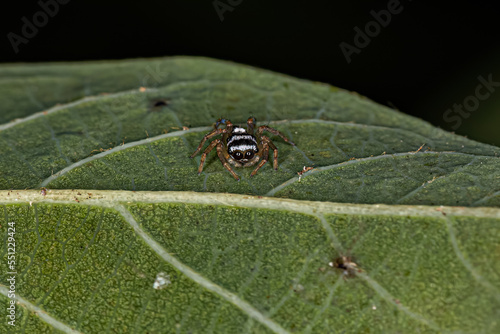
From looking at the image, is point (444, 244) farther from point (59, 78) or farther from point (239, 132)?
point (59, 78)

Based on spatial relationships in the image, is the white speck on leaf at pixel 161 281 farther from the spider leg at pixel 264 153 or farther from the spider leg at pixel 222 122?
the spider leg at pixel 222 122

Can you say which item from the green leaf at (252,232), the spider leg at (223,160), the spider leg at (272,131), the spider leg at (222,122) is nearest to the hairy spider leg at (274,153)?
the green leaf at (252,232)

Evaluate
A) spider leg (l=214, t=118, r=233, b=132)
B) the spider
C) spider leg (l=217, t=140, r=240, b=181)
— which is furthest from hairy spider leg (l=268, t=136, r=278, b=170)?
spider leg (l=214, t=118, r=233, b=132)

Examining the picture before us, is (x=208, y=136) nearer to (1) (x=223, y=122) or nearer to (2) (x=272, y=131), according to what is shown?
(1) (x=223, y=122)

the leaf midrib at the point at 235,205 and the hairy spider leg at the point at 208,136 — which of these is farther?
the hairy spider leg at the point at 208,136

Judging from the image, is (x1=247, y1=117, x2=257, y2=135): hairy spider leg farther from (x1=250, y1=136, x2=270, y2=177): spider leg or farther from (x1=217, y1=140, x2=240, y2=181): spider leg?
(x1=217, y1=140, x2=240, y2=181): spider leg

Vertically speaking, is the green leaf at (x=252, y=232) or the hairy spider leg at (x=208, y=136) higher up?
the hairy spider leg at (x=208, y=136)

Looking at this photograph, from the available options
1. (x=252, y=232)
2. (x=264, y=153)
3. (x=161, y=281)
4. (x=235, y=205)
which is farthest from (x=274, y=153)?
(x=161, y=281)
